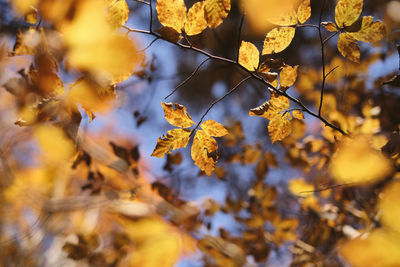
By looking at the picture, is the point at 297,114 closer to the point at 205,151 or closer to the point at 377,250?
the point at 205,151

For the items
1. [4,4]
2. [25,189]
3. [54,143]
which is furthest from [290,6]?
[25,189]

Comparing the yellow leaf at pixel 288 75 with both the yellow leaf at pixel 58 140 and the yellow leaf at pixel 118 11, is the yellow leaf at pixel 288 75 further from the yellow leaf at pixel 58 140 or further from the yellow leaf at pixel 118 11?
the yellow leaf at pixel 58 140

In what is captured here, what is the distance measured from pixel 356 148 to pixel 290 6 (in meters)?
0.74

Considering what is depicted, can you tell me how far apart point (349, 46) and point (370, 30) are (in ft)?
0.18

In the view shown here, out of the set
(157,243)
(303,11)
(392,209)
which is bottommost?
(157,243)

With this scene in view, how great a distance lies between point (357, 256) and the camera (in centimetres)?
126

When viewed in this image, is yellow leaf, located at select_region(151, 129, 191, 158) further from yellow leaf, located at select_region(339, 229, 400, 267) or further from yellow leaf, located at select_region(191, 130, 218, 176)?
yellow leaf, located at select_region(339, 229, 400, 267)

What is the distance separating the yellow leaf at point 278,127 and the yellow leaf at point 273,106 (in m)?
0.02

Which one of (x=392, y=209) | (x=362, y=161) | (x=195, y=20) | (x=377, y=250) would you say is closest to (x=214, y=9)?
(x=195, y=20)

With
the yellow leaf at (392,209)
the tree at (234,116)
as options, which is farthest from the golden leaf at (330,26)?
the yellow leaf at (392,209)

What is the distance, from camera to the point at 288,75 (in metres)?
0.58

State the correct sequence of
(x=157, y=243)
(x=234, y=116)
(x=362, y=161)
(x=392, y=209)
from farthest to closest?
(x=157, y=243) → (x=234, y=116) → (x=392, y=209) → (x=362, y=161)

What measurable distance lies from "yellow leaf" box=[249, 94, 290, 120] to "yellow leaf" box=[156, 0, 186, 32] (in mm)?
303

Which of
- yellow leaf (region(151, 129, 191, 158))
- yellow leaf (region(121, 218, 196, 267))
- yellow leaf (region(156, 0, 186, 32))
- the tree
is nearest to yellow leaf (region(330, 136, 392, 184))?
the tree
